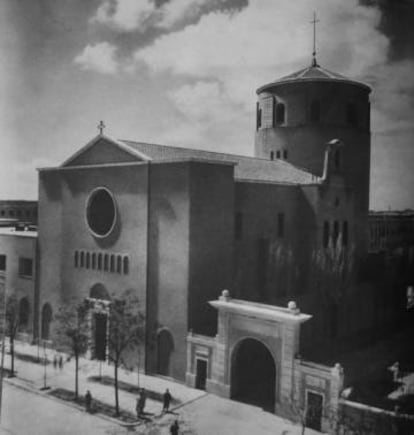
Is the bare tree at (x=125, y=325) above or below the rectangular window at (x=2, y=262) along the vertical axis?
below

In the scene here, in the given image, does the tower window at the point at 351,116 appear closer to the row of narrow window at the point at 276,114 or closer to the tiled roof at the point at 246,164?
the row of narrow window at the point at 276,114

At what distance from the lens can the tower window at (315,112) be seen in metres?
21.1

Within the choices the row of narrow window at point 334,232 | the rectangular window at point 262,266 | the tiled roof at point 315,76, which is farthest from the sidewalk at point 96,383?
the tiled roof at point 315,76

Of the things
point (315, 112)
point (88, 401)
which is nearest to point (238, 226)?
point (315, 112)

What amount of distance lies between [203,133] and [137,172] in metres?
3.53

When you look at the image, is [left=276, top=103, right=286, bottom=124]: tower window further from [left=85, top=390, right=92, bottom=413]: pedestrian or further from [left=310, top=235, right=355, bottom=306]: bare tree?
[left=85, top=390, right=92, bottom=413]: pedestrian

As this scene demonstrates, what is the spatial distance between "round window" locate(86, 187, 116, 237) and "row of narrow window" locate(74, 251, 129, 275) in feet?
2.46

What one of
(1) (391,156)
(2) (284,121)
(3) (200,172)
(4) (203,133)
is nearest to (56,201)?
(3) (200,172)

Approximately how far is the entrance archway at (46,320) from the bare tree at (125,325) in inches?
135

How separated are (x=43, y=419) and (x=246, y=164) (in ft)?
35.7

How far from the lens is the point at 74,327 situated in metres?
17.2

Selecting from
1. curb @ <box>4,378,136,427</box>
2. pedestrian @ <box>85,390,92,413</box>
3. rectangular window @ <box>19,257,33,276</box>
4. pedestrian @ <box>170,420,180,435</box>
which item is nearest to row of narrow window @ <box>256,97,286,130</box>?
rectangular window @ <box>19,257,33,276</box>

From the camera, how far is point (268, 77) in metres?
12.9

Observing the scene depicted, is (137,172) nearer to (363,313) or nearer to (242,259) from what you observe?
(242,259)
